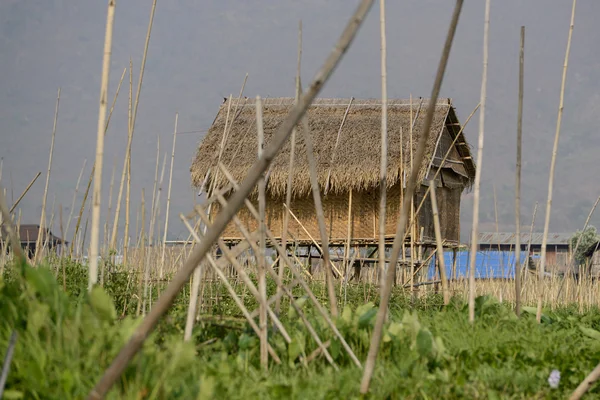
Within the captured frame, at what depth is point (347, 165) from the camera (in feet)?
36.5

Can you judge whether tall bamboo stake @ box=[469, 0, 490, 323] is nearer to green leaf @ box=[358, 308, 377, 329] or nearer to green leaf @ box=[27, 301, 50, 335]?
green leaf @ box=[358, 308, 377, 329]

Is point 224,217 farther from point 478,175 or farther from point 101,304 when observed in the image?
point 478,175

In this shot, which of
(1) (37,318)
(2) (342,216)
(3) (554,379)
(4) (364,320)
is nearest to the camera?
(1) (37,318)

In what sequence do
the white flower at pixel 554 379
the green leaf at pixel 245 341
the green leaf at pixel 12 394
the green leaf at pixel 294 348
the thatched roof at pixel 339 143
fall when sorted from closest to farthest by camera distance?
the green leaf at pixel 12 394 < the white flower at pixel 554 379 < the green leaf at pixel 294 348 < the green leaf at pixel 245 341 < the thatched roof at pixel 339 143

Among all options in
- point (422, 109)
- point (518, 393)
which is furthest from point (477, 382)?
point (422, 109)

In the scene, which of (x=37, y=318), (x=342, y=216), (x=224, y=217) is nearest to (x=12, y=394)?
(x=37, y=318)

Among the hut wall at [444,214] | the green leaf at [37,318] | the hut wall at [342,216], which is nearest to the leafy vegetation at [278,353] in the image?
the green leaf at [37,318]

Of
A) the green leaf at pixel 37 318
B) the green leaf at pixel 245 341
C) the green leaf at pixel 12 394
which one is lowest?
the green leaf at pixel 245 341

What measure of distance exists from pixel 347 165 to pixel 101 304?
30.3ft

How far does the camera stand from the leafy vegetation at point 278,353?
1798 millimetres

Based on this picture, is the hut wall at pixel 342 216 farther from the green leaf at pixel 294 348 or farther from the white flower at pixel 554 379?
the white flower at pixel 554 379

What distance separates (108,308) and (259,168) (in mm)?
706

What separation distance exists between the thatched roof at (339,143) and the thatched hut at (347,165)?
1 cm

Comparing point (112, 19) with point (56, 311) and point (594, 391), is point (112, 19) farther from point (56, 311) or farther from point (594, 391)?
point (594, 391)
